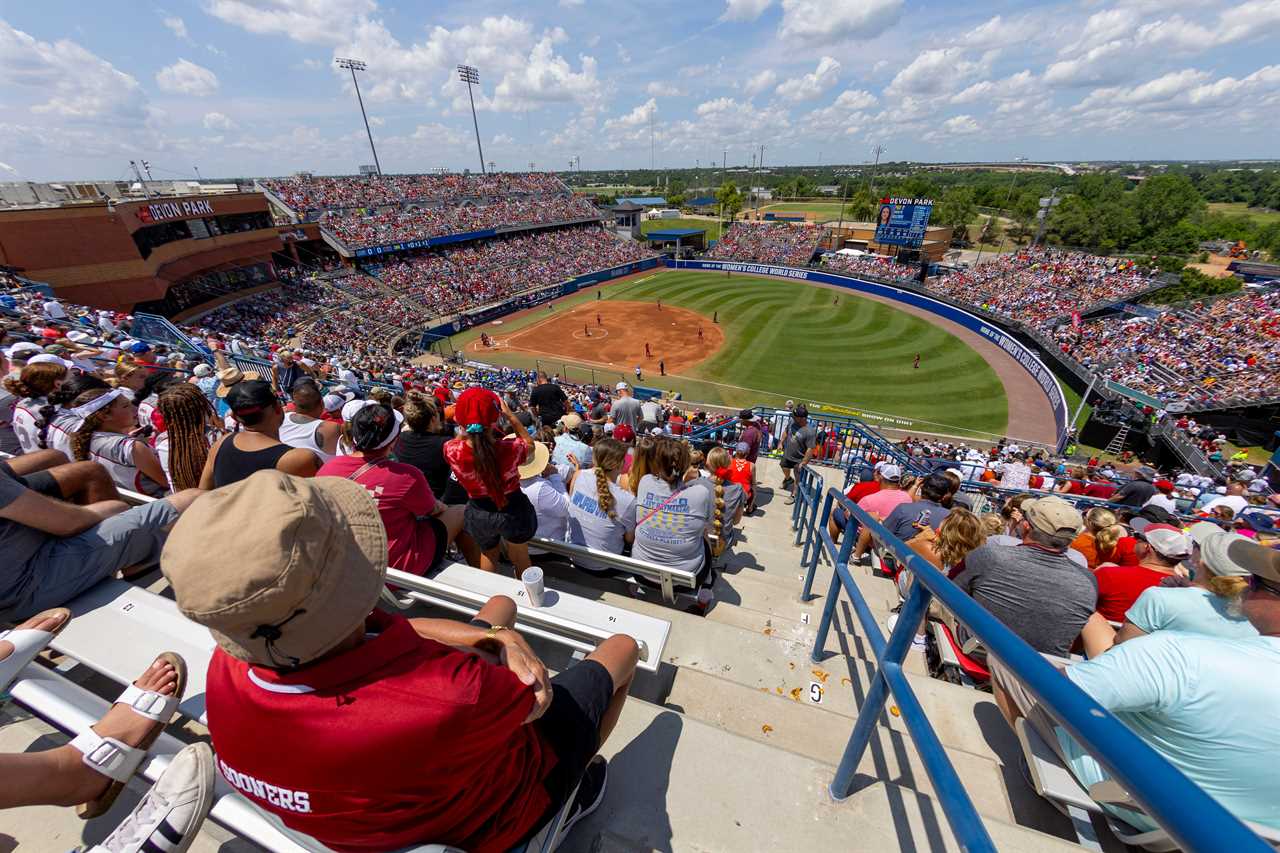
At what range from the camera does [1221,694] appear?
191cm

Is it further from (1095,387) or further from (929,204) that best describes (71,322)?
(929,204)

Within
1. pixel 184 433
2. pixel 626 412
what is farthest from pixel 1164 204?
pixel 184 433

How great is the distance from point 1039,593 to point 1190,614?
2.18 ft

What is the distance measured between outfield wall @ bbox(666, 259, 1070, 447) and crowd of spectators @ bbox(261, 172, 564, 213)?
74.2 feet

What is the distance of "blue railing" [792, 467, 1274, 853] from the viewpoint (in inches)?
29.8

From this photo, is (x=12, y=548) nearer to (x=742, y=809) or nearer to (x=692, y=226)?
(x=742, y=809)

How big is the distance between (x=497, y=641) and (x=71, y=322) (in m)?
22.8

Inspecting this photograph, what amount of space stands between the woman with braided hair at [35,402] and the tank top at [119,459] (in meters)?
0.41

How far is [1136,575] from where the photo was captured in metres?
4.12

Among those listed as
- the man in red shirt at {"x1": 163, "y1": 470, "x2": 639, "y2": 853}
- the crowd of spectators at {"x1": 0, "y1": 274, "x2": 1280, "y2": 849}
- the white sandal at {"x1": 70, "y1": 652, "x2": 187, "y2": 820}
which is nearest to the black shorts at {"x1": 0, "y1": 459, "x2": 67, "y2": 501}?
the crowd of spectators at {"x1": 0, "y1": 274, "x2": 1280, "y2": 849}

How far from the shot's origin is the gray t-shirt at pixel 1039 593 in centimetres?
308

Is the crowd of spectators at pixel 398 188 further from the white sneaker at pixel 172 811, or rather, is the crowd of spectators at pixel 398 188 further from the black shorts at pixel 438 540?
the white sneaker at pixel 172 811

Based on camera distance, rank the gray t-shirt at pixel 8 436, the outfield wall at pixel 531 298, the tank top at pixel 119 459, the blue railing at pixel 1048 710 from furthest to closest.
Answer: the outfield wall at pixel 531 298 < the gray t-shirt at pixel 8 436 < the tank top at pixel 119 459 < the blue railing at pixel 1048 710

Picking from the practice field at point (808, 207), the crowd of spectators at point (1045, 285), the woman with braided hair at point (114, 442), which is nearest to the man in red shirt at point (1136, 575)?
the woman with braided hair at point (114, 442)
